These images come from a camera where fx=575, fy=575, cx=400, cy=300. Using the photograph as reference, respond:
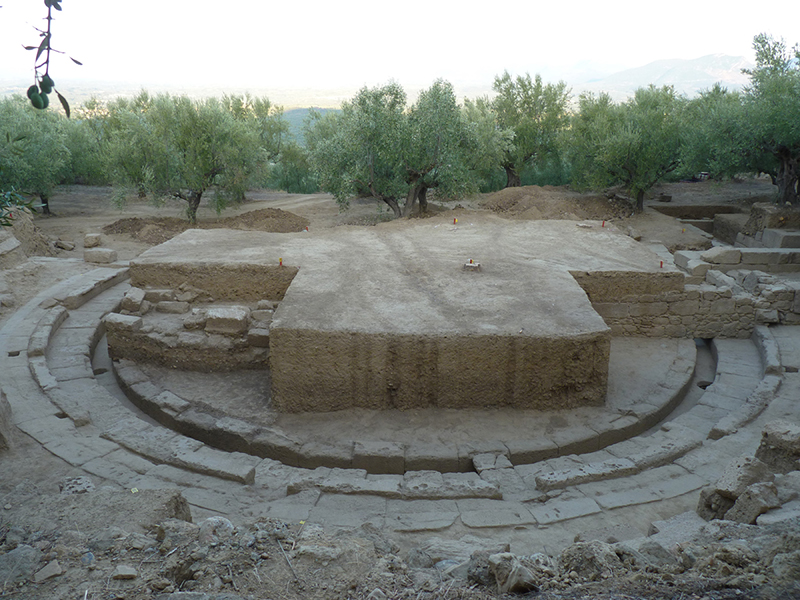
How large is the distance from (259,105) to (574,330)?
24074mm

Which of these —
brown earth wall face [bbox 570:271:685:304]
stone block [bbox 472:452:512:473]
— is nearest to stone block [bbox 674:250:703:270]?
brown earth wall face [bbox 570:271:685:304]

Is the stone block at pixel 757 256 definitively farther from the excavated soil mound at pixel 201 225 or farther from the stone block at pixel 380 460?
the excavated soil mound at pixel 201 225

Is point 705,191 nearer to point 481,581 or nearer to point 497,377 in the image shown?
point 497,377

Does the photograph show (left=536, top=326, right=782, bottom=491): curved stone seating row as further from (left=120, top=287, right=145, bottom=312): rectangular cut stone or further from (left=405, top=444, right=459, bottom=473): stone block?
(left=120, top=287, right=145, bottom=312): rectangular cut stone

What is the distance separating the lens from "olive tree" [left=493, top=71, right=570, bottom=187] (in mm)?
22719

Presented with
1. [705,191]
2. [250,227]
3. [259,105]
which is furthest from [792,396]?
[259,105]

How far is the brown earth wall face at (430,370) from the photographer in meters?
6.53

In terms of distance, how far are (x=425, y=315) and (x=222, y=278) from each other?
12.0ft

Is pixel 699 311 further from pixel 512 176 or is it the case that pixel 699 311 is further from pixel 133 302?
pixel 512 176

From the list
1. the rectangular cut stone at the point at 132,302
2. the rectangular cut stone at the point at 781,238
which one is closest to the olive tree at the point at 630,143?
the rectangular cut stone at the point at 781,238

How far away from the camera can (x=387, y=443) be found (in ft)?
20.3

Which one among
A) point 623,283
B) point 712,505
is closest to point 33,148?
point 623,283

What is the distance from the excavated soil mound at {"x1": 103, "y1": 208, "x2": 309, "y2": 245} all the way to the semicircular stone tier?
7.13m

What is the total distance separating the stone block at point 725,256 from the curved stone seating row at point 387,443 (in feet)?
18.7
